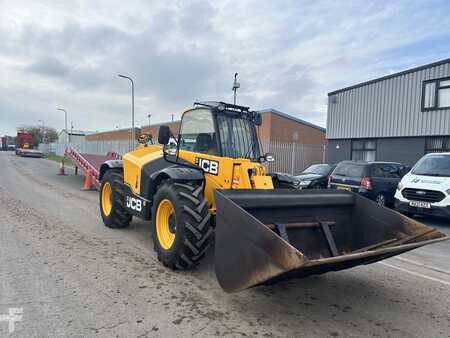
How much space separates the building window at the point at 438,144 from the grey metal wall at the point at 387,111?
334mm

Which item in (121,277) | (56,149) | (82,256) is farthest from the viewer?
(56,149)

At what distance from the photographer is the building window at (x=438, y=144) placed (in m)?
16.8

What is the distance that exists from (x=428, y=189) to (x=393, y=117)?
10.4 meters

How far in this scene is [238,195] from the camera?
4.23m

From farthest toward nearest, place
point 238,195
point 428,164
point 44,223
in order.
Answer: point 428,164 < point 44,223 < point 238,195

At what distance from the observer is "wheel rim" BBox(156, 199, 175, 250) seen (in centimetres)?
522

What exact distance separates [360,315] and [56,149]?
6020 cm

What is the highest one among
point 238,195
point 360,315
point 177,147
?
point 177,147

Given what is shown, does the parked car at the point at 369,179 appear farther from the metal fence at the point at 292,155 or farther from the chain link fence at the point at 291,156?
the chain link fence at the point at 291,156

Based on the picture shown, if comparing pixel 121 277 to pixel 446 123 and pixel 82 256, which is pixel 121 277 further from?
pixel 446 123

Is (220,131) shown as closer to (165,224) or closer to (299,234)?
(165,224)

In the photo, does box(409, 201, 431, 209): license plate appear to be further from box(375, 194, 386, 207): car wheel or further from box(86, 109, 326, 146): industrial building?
box(86, 109, 326, 146): industrial building

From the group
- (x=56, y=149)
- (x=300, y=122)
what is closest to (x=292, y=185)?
(x=300, y=122)

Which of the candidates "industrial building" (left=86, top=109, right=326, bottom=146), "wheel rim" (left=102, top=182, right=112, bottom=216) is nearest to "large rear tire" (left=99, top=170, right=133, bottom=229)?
"wheel rim" (left=102, top=182, right=112, bottom=216)
